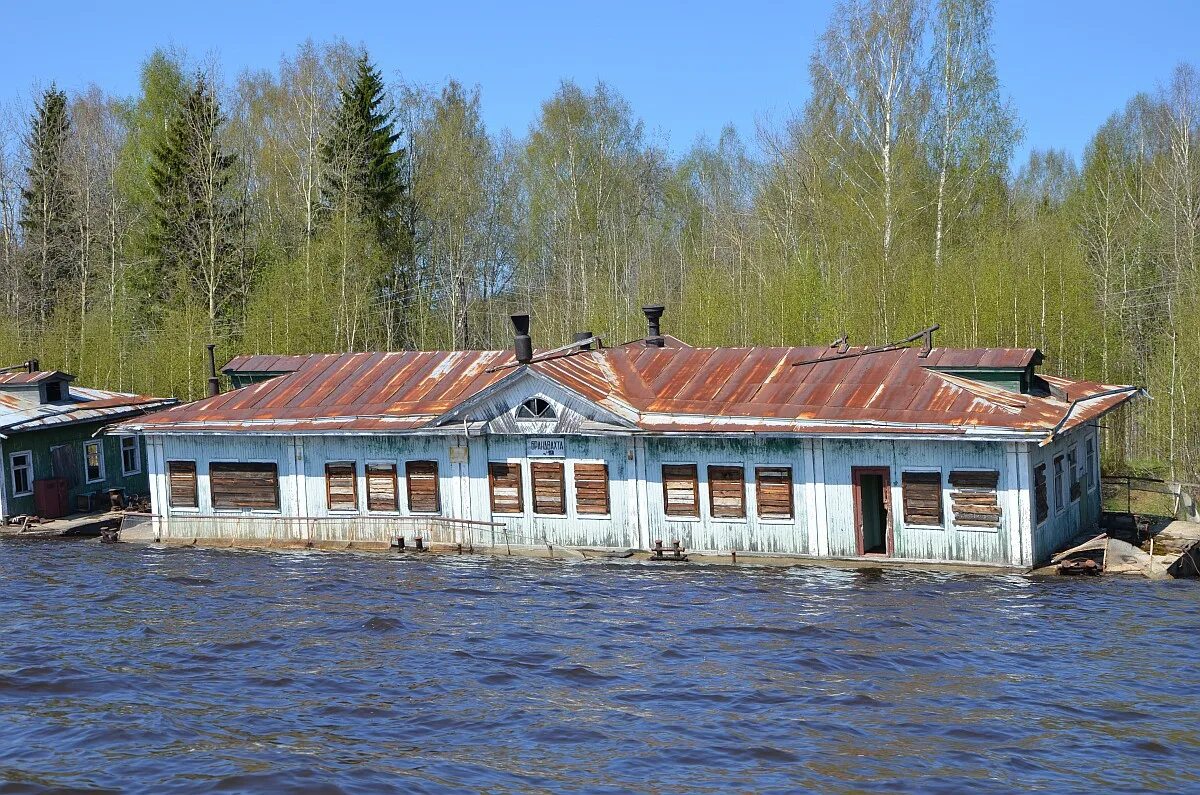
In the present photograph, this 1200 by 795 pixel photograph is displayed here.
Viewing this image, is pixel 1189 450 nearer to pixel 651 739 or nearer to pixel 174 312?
pixel 651 739

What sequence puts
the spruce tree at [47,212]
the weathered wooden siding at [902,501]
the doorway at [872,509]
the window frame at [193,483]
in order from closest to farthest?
the weathered wooden siding at [902,501]
the doorway at [872,509]
the window frame at [193,483]
the spruce tree at [47,212]

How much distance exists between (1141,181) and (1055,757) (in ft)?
158

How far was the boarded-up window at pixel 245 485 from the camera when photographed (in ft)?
105

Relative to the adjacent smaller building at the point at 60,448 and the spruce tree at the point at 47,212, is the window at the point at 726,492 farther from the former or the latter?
the spruce tree at the point at 47,212

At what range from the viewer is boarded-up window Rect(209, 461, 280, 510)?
31.9 m

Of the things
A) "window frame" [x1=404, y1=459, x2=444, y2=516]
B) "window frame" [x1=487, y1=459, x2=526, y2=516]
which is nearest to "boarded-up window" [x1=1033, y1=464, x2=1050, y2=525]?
"window frame" [x1=487, y1=459, x2=526, y2=516]

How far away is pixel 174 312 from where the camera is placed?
166 ft

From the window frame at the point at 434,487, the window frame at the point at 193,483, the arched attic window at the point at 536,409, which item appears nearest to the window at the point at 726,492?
the arched attic window at the point at 536,409

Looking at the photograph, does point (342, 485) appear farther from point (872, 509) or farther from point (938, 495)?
point (938, 495)

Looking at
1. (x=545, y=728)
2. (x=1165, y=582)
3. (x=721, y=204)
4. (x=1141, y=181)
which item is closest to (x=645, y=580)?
(x=545, y=728)

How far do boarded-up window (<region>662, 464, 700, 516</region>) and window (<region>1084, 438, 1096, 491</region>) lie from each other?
9194 mm

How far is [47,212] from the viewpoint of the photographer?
61000 mm

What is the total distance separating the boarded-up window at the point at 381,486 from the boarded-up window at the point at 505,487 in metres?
2.63

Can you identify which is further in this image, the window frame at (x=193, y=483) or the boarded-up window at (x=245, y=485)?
the window frame at (x=193, y=483)
